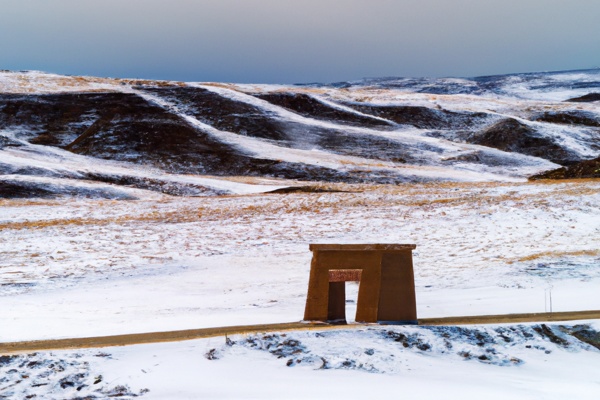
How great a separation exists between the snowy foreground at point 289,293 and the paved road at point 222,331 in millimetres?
302

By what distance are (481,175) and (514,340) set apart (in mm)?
37563

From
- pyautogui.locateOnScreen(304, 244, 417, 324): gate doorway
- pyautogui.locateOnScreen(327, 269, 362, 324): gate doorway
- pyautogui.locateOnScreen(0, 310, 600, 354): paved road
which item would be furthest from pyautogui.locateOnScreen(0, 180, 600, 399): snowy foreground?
pyautogui.locateOnScreen(327, 269, 362, 324): gate doorway

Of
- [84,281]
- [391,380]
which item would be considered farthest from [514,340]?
[84,281]

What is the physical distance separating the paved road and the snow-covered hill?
24.8 metres

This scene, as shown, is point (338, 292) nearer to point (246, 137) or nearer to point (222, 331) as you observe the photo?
point (222, 331)

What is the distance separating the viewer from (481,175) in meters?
43.6

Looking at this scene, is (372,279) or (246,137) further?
(246,137)

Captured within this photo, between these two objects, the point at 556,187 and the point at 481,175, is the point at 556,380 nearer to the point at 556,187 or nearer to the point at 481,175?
the point at 556,187

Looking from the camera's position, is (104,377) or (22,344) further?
(22,344)

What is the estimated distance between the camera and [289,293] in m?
11.6

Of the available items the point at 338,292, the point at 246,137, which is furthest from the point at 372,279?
the point at 246,137

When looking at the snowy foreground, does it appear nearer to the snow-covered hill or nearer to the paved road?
the paved road

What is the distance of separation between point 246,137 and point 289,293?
A: 4712 centimetres

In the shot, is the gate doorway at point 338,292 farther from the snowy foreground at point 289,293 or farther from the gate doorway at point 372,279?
the snowy foreground at point 289,293
